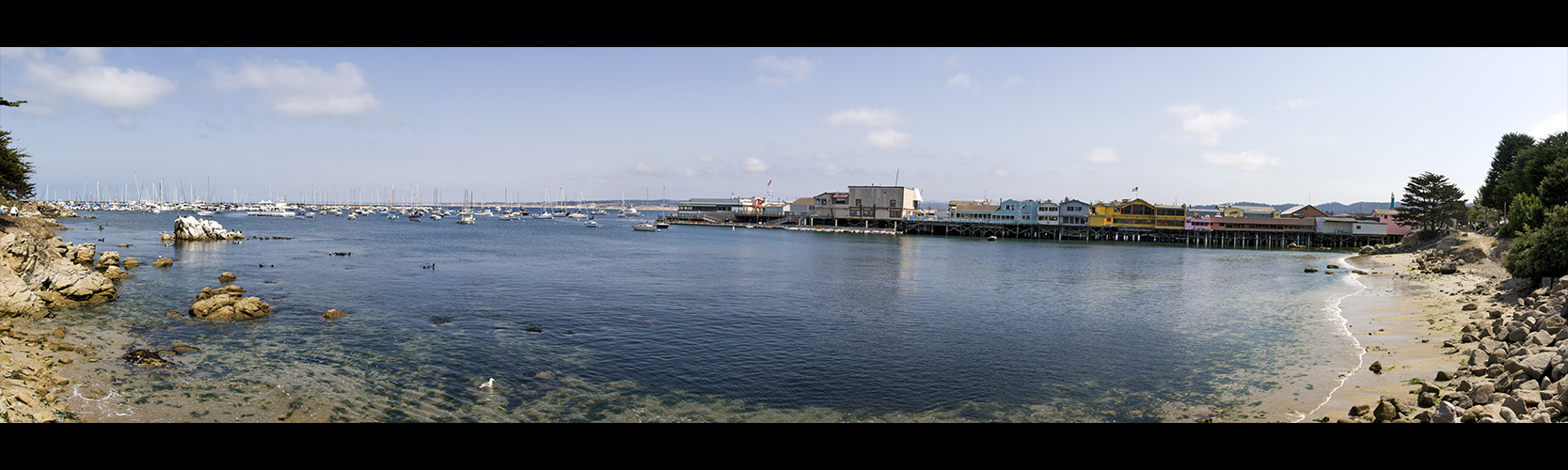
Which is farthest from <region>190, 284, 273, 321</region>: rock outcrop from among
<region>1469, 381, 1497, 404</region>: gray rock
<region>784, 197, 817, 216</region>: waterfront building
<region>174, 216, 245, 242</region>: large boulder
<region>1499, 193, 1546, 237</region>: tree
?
<region>784, 197, 817, 216</region>: waterfront building

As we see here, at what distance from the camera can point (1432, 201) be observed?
210 feet

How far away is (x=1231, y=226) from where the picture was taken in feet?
264

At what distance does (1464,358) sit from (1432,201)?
63834 millimetres

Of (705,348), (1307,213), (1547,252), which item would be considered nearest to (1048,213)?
(1307,213)

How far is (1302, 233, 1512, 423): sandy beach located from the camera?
1402 centimetres

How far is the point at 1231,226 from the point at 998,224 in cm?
2540

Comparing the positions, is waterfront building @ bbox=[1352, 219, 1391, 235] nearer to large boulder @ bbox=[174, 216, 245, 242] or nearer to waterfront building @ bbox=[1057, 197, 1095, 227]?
waterfront building @ bbox=[1057, 197, 1095, 227]

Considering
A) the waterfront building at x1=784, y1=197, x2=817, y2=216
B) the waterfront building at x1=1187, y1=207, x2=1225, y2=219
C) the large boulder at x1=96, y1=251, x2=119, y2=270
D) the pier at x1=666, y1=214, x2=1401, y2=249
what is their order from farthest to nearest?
the waterfront building at x1=784, y1=197, x2=817, y2=216, the waterfront building at x1=1187, y1=207, x2=1225, y2=219, the pier at x1=666, y1=214, x2=1401, y2=249, the large boulder at x1=96, y1=251, x2=119, y2=270

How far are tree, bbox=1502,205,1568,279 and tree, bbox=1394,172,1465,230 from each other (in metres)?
49.8

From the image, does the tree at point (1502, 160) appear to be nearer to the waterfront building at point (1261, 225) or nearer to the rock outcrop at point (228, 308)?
the waterfront building at point (1261, 225)

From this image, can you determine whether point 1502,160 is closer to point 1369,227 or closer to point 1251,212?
point 1369,227
